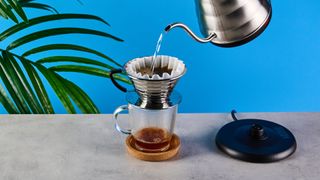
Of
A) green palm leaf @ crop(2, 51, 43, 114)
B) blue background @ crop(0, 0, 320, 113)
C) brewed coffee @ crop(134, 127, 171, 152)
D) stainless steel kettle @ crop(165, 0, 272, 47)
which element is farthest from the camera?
blue background @ crop(0, 0, 320, 113)

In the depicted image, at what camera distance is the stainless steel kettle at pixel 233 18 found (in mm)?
984

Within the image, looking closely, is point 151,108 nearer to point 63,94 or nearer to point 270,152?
point 270,152

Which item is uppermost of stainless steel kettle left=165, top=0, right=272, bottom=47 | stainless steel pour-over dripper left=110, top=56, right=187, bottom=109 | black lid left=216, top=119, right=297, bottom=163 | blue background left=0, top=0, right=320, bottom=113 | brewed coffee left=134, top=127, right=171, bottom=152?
stainless steel kettle left=165, top=0, right=272, bottom=47

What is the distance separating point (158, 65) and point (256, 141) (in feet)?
0.89

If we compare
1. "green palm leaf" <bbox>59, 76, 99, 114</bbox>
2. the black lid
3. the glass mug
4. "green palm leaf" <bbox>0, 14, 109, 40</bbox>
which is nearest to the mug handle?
the glass mug

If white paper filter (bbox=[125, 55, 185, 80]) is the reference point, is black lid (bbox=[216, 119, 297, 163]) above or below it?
below

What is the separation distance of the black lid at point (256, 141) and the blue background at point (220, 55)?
98 cm

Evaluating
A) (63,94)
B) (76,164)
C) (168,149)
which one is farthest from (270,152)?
(63,94)

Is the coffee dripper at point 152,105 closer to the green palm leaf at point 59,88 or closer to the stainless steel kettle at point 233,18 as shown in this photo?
the stainless steel kettle at point 233,18

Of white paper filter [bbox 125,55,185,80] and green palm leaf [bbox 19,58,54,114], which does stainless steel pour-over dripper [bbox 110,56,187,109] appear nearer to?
white paper filter [bbox 125,55,185,80]

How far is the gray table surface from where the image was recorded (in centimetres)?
102

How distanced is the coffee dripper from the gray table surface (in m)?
0.04

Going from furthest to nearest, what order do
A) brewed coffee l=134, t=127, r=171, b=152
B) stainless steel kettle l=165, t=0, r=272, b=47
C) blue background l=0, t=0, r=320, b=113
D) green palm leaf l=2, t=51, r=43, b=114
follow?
blue background l=0, t=0, r=320, b=113, green palm leaf l=2, t=51, r=43, b=114, brewed coffee l=134, t=127, r=171, b=152, stainless steel kettle l=165, t=0, r=272, b=47

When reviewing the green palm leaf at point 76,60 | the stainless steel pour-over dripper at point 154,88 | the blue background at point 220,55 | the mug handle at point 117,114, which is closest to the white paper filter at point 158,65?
the stainless steel pour-over dripper at point 154,88
